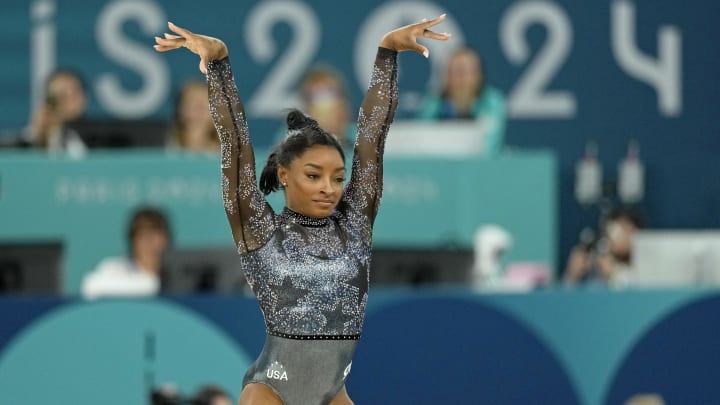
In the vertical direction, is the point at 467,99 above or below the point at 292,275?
above

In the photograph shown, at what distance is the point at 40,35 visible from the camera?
10.9m

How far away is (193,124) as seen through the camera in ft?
26.8

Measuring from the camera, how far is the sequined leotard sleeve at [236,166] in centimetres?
329

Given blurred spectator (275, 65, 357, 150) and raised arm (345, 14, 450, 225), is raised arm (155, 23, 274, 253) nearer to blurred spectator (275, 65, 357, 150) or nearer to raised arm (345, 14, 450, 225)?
raised arm (345, 14, 450, 225)

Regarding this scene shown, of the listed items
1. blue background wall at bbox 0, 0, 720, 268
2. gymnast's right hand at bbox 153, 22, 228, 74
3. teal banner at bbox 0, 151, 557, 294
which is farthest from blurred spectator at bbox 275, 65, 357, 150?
gymnast's right hand at bbox 153, 22, 228, 74

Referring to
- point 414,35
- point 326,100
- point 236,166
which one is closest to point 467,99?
point 326,100

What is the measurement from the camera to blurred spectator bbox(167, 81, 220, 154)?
796cm

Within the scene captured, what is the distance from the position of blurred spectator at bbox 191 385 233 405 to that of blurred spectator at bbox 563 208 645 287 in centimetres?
343

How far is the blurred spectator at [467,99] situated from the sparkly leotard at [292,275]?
16.8 feet

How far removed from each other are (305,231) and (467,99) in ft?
17.6

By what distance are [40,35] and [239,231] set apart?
7.91m

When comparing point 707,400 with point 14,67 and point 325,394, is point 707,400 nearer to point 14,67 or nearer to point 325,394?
point 325,394

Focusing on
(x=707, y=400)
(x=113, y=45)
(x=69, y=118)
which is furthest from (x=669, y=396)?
(x=113, y=45)

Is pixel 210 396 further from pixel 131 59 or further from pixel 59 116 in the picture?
pixel 131 59
